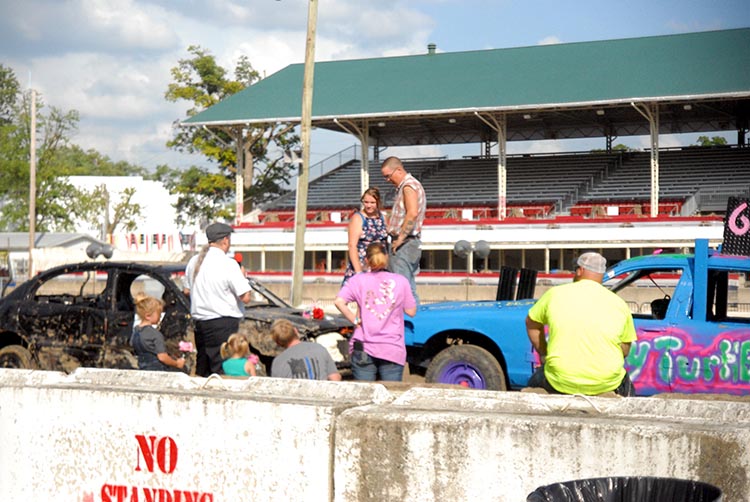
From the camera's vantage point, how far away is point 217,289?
31.2 ft

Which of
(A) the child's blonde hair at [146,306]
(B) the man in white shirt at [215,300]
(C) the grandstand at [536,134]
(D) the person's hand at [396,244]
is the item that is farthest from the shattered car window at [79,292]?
Answer: (C) the grandstand at [536,134]

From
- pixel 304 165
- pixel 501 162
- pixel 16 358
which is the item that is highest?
pixel 501 162

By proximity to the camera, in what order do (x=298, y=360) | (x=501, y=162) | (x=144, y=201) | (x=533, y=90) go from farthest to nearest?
(x=144, y=201)
(x=533, y=90)
(x=501, y=162)
(x=298, y=360)

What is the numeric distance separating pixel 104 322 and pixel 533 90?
117 ft

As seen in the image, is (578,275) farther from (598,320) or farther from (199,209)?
(199,209)

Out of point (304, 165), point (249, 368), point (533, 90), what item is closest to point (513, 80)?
point (533, 90)

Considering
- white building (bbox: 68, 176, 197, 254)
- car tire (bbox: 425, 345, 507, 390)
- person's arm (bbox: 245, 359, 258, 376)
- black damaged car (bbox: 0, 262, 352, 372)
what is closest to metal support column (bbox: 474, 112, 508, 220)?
black damaged car (bbox: 0, 262, 352, 372)

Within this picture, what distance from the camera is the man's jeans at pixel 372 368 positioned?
29.8ft

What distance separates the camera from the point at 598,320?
271 inches

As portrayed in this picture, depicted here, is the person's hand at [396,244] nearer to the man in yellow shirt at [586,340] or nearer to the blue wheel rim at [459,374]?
the blue wheel rim at [459,374]

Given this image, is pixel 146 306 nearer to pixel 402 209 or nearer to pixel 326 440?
pixel 402 209

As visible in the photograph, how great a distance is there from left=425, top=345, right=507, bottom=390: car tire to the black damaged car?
5.11 ft

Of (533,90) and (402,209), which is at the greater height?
(533,90)

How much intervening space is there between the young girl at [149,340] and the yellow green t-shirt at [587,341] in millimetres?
4327
